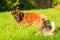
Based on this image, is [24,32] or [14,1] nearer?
[24,32]

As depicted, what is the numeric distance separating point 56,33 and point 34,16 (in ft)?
6.95

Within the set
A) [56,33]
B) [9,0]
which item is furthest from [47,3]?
[56,33]

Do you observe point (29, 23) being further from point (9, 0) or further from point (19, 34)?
point (9, 0)

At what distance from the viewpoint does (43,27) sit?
7.00 m

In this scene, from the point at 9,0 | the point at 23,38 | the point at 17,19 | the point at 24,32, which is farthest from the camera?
the point at 9,0

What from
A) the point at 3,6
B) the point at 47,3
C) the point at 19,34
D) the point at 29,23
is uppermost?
the point at 19,34

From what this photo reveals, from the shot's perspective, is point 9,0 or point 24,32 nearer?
point 24,32

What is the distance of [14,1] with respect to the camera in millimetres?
20109

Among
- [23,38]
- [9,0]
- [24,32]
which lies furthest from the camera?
[9,0]

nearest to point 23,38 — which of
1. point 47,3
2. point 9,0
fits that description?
point 9,0

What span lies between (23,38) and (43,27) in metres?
0.70

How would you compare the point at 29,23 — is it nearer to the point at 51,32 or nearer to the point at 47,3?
the point at 51,32

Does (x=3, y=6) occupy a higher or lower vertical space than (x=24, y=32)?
lower

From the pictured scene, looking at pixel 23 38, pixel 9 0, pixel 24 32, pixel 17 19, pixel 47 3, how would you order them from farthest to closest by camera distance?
pixel 47 3
pixel 9 0
pixel 17 19
pixel 24 32
pixel 23 38
